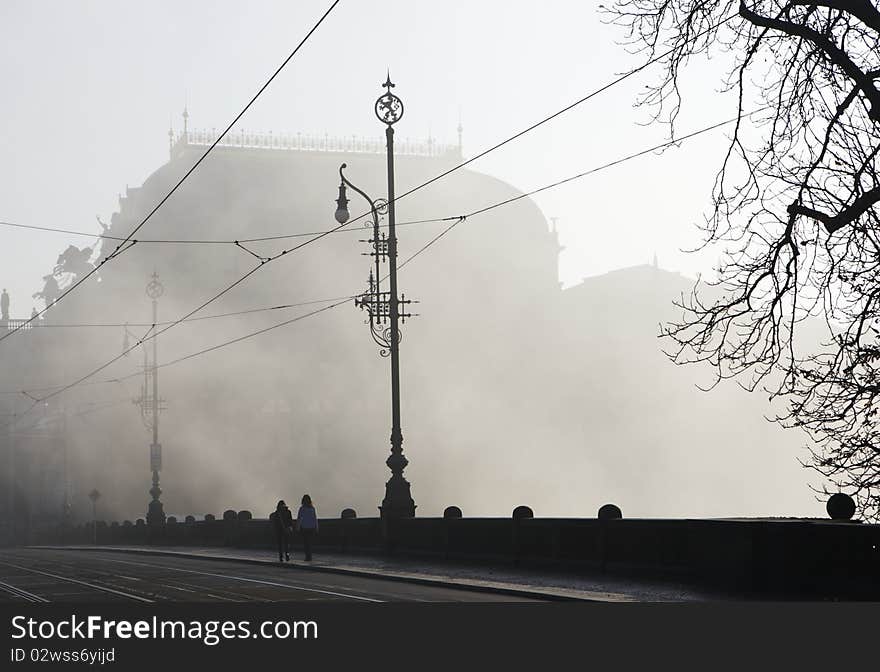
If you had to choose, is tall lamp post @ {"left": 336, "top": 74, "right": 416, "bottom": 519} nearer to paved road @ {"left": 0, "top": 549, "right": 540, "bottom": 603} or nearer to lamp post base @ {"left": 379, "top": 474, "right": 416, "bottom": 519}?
lamp post base @ {"left": 379, "top": 474, "right": 416, "bottom": 519}

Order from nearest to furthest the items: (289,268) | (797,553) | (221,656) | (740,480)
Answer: (221,656), (797,553), (289,268), (740,480)

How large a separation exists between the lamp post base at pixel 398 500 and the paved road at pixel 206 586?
3005mm

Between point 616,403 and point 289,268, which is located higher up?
point 289,268

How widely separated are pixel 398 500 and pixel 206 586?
8.92m

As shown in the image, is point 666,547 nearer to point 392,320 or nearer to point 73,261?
point 392,320

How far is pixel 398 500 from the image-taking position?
29.7m

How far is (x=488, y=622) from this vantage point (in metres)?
13.3

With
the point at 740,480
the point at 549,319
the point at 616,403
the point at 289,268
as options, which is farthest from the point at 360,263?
the point at 740,480

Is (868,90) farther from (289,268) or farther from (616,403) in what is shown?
(616,403)

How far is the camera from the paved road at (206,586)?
60.2ft

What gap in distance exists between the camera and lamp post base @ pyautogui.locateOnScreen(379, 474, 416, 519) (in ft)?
97.0

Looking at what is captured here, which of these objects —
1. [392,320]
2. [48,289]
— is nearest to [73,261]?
[48,289]

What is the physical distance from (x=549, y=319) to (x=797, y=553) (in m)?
85.7

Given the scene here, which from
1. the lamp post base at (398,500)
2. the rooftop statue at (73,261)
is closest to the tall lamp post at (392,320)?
the lamp post base at (398,500)
